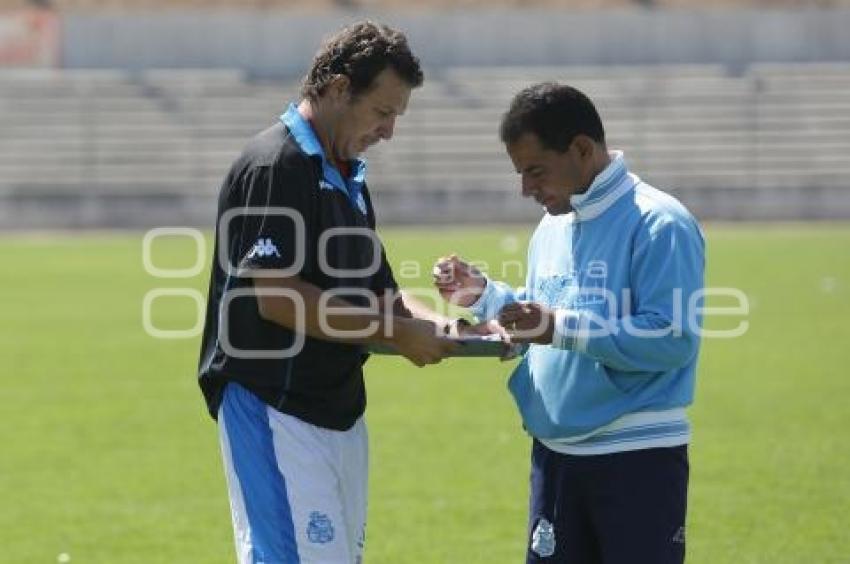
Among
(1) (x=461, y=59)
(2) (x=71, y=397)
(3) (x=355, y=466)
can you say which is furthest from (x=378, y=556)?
(1) (x=461, y=59)

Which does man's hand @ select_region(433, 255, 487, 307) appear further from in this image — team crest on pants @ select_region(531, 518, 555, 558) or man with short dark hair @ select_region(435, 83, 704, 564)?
team crest on pants @ select_region(531, 518, 555, 558)

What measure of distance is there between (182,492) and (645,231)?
222 inches

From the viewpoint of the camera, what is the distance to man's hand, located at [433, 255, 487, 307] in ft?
19.0

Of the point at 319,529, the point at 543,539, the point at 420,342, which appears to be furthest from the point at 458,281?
the point at 319,529

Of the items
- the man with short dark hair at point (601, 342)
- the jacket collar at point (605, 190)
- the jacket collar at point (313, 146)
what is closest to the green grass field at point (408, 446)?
the man with short dark hair at point (601, 342)

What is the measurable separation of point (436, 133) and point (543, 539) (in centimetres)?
3255

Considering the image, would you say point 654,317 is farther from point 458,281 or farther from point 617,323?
point 458,281

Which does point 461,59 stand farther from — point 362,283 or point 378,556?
point 362,283

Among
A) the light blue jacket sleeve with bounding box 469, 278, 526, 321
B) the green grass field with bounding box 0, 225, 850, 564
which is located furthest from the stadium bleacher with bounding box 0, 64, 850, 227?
the light blue jacket sleeve with bounding box 469, 278, 526, 321

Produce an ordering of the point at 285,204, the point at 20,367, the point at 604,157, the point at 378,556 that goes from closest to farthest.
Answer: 1. the point at 285,204
2. the point at 604,157
3. the point at 378,556
4. the point at 20,367

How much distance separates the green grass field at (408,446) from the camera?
9.02 m

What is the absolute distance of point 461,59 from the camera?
40219mm

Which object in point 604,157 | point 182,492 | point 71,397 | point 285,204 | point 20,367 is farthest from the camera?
point 20,367

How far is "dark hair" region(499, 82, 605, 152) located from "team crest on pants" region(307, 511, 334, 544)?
1301 millimetres
